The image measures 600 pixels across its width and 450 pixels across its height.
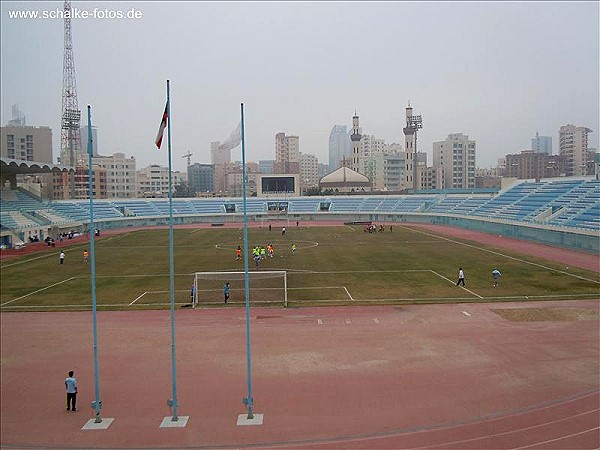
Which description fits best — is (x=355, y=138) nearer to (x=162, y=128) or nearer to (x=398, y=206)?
(x=398, y=206)

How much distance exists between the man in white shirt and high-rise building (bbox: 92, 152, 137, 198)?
12960 cm

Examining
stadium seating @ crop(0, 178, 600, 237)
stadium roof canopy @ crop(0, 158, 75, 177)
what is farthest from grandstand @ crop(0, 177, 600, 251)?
stadium roof canopy @ crop(0, 158, 75, 177)

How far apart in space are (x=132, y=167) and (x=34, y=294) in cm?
11772

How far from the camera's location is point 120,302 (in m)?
27.8

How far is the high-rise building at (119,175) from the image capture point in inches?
5433

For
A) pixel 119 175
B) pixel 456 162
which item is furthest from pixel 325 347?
pixel 456 162

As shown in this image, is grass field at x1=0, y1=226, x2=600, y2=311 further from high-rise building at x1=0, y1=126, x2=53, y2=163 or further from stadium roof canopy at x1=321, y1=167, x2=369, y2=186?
stadium roof canopy at x1=321, y1=167, x2=369, y2=186

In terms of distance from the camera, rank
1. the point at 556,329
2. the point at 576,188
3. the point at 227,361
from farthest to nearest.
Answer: the point at 576,188, the point at 556,329, the point at 227,361

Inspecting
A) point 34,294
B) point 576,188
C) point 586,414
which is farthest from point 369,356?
point 576,188

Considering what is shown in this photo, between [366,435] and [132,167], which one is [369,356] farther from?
[132,167]

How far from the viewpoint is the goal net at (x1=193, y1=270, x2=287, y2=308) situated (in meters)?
27.7

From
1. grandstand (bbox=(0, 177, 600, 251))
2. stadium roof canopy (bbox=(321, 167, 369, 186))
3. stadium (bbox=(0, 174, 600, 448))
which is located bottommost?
stadium (bbox=(0, 174, 600, 448))

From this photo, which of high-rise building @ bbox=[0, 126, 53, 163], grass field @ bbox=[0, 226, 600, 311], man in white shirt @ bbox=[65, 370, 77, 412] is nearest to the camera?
man in white shirt @ bbox=[65, 370, 77, 412]

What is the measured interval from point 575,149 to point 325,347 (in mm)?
182749
